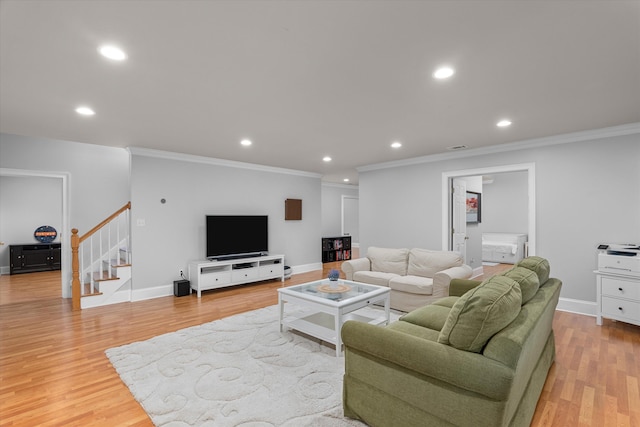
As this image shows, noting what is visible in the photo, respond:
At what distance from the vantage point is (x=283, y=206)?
6.93 m

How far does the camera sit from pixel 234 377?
8.25 ft

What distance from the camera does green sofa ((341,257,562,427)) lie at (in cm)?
147

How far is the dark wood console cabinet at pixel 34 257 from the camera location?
22.7 feet

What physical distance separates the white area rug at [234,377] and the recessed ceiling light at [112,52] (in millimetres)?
2409

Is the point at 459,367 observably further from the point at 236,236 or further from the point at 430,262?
the point at 236,236

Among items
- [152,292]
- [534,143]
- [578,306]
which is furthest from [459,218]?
[152,292]

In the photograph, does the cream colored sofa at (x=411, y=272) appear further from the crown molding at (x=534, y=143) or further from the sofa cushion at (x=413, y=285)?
the crown molding at (x=534, y=143)

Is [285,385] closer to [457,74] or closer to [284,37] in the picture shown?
[284,37]

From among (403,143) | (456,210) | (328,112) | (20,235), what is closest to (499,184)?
(456,210)

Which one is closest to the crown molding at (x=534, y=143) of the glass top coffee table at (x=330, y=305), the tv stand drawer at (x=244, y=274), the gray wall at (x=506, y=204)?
the glass top coffee table at (x=330, y=305)

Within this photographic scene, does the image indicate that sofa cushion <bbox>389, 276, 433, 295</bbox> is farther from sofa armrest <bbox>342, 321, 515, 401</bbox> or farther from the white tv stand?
the white tv stand

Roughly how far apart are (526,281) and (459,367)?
37.9 inches

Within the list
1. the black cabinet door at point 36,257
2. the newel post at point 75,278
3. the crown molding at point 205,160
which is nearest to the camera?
the newel post at point 75,278

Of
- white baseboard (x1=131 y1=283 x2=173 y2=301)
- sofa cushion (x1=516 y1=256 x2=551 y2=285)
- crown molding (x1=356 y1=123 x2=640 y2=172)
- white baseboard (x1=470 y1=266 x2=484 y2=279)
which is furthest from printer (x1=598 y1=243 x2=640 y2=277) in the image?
white baseboard (x1=131 y1=283 x2=173 y2=301)
